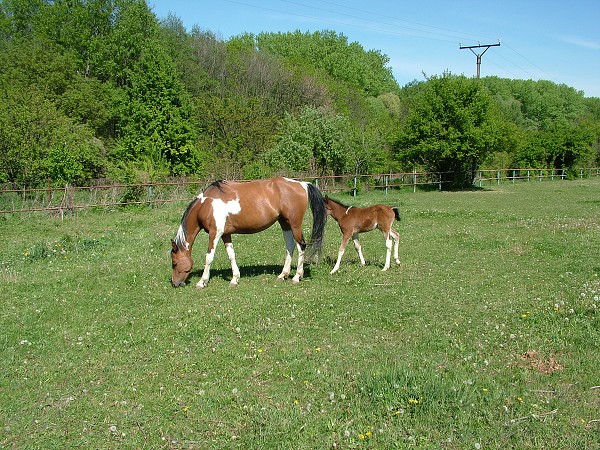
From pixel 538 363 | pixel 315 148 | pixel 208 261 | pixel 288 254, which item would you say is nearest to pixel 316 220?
pixel 288 254

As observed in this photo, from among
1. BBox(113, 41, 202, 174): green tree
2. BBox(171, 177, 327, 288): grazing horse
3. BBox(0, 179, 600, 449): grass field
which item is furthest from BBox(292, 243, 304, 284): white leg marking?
BBox(113, 41, 202, 174): green tree

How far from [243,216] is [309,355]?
14.7ft

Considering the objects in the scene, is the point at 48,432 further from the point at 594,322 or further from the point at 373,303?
the point at 594,322

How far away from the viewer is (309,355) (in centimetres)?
641

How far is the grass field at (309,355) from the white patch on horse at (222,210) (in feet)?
3.85

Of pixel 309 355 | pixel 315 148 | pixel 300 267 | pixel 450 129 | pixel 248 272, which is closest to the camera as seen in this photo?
pixel 309 355

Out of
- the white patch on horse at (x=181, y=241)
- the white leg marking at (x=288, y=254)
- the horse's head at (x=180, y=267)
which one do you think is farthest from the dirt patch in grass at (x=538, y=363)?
the white patch on horse at (x=181, y=241)

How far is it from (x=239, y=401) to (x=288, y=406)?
514 millimetres

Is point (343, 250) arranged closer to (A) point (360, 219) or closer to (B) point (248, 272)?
(A) point (360, 219)

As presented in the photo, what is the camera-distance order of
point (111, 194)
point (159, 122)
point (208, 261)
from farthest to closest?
point (159, 122)
point (111, 194)
point (208, 261)

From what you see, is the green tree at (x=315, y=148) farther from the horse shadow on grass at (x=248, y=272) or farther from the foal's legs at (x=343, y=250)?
the foal's legs at (x=343, y=250)

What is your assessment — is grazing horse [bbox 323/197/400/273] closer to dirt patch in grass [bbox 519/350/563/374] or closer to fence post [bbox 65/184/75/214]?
dirt patch in grass [bbox 519/350/563/374]

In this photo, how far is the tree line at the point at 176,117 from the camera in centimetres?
2912

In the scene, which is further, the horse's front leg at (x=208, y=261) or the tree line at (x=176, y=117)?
the tree line at (x=176, y=117)
